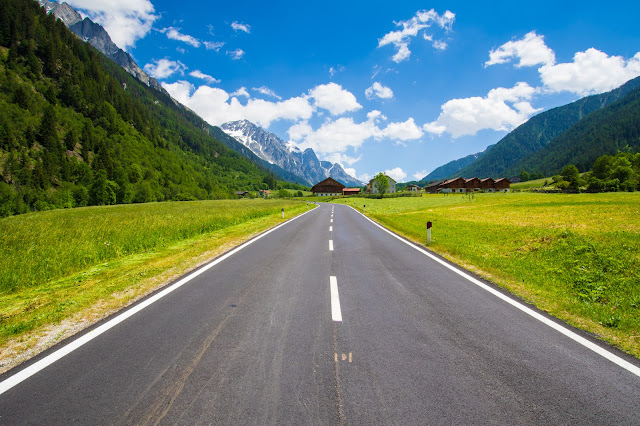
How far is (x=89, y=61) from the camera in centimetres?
12719

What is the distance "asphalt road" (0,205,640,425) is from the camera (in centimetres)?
244

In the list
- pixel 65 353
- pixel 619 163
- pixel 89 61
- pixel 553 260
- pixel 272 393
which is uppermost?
pixel 89 61

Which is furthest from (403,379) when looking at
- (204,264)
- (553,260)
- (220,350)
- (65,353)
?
(553,260)

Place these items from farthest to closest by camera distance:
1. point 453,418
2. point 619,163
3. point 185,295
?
point 619,163, point 185,295, point 453,418

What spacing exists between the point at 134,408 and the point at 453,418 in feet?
9.76

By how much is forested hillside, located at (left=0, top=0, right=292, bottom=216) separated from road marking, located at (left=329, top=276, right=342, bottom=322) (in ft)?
258

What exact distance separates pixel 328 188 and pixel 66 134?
115918mm

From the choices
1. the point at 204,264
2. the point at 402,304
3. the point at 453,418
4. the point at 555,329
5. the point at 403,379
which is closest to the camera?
the point at 453,418

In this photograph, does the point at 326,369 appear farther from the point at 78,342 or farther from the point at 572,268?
the point at 572,268

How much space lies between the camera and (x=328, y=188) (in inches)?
6250

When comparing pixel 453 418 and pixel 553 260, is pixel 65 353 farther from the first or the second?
pixel 553 260

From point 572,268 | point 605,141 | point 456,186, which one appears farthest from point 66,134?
point 605,141

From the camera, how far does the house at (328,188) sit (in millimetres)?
157400

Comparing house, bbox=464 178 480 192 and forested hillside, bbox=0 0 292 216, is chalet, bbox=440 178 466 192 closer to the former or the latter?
house, bbox=464 178 480 192
